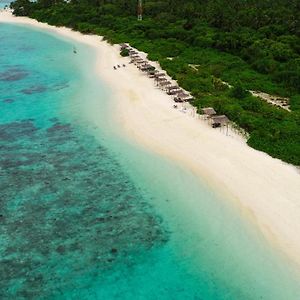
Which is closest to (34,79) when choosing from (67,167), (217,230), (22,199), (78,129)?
(78,129)

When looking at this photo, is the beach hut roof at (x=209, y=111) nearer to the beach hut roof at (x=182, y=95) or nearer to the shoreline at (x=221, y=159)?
the shoreline at (x=221, y=159)

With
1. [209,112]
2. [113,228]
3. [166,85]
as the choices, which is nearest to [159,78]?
[166,85]

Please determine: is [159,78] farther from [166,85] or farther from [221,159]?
[221,159]

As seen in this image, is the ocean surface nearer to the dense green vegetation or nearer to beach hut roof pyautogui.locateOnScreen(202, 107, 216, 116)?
beach hut roof pyautogui.locateOnScreen(202, 107, 216, 116)

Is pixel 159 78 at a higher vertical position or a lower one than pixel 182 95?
higher

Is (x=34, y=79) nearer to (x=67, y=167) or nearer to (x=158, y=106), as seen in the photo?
(x=158, y=106)

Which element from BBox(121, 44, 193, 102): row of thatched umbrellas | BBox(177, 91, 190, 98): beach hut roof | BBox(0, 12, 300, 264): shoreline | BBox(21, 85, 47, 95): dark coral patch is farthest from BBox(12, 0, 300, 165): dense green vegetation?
BBox(21, 85, 47, 95): dark coral patch
